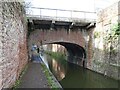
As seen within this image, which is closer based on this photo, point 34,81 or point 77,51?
point 34,81

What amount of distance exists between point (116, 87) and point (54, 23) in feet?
24.3

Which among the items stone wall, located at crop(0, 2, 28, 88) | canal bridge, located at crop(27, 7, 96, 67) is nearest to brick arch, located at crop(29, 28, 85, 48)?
canal bridge, located at crop(27, 7, 96, 67)

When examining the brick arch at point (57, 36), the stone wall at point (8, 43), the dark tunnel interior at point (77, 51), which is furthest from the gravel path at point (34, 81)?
the dark tunnel interior at point (77, 51)

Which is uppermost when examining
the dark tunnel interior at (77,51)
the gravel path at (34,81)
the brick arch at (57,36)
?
the brick arch at (57,36)

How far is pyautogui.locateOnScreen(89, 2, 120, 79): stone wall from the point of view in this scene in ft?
40.2

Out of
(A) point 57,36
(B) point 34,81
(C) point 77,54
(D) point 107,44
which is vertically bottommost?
(B) point 34,81

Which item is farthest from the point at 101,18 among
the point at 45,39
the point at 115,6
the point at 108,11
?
the point at 45,39

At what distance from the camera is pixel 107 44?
43.8 feet

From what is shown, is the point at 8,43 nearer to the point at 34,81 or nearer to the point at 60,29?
the point at 34,81

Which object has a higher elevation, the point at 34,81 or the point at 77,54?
the point at 77,54

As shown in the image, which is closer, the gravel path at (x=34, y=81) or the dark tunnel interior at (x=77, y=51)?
the gravel path at (x=34, y=81)

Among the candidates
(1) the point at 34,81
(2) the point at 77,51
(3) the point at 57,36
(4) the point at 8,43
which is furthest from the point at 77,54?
(4) the point at 8,43

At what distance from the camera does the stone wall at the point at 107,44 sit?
482 inches

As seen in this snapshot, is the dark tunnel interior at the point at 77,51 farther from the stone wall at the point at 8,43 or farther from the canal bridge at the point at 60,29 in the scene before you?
the stone wall at the point at 8,43
